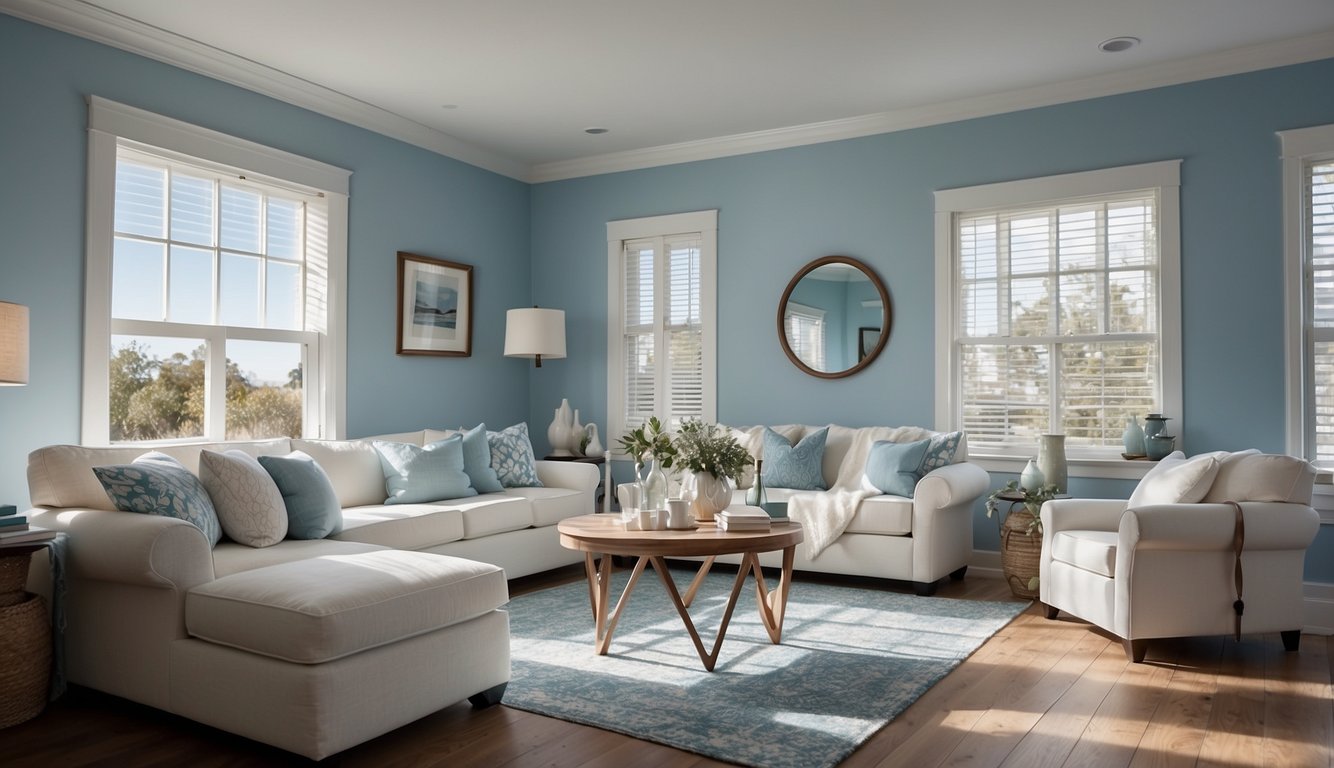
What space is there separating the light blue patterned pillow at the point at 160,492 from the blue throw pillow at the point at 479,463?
5.81 ft

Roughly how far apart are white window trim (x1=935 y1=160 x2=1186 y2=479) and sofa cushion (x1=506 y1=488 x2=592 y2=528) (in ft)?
7.10

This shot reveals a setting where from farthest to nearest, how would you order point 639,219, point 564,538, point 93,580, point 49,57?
point 639,219, point 49,57, point 564,538, point 93,580

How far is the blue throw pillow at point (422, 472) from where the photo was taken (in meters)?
4.73

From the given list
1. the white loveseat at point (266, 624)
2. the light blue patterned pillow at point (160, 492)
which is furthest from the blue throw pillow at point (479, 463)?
the light blue patterned pillow at point (160, 492)

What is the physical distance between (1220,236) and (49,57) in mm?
5527

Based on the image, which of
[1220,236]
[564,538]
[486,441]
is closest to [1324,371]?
[1220,236]

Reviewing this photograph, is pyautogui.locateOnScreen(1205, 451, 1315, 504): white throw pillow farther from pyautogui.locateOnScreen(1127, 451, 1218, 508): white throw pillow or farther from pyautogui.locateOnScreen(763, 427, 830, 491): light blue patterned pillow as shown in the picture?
pyautogui.locateOnScreen(763, 427, 830, 491): light blue patterned pillow

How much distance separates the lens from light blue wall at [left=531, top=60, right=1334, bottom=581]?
4566mm

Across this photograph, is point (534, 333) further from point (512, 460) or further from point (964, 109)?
point (964, 109)

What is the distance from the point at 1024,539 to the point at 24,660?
4.21m

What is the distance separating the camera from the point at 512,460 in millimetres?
5332

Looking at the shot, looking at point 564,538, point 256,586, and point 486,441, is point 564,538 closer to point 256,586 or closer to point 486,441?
point 256,586

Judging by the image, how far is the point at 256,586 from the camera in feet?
8.82

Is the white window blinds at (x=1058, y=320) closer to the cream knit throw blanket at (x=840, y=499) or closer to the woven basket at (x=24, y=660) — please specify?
the cream knit throw blanket at (x=840, y=499)
